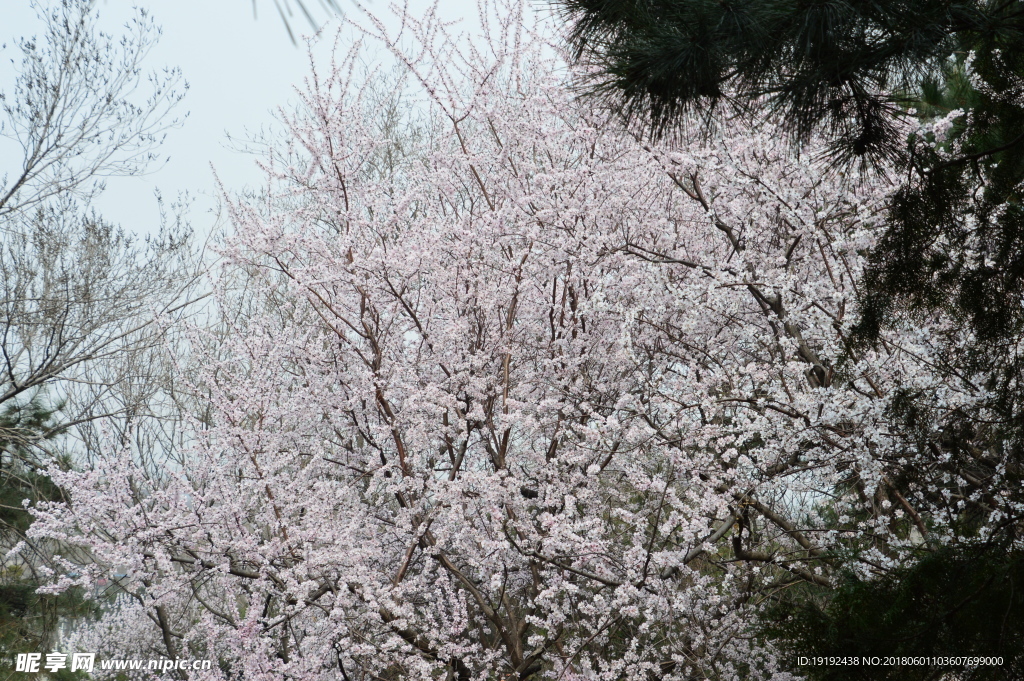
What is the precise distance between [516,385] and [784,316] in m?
1.85

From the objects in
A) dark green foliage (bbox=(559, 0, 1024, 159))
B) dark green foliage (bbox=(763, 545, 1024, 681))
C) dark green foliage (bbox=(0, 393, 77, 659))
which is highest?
dark green foliage (bbox=(559, 0, 1024, 159))

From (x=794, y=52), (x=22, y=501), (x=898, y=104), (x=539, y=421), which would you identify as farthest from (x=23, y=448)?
(x=898, y=104)

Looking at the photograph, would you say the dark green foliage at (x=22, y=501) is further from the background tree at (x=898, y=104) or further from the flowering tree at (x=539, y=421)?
the background tree at (x=898, y=104)

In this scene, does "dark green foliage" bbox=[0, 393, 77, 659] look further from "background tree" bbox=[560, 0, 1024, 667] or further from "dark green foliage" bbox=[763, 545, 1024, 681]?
"dark green foliage" bbox=[763, 545, 1024, 681]

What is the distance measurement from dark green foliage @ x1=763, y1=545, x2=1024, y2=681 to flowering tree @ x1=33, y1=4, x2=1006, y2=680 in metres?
0.46

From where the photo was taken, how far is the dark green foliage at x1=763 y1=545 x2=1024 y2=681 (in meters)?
2.92

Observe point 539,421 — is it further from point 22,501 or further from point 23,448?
point 23,448

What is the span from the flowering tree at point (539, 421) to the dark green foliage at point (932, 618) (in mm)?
459

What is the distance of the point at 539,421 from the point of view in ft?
17.1

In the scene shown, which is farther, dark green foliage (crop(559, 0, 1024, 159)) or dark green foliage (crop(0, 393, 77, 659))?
dark green foliage (crop(0, 393, 77, 659))

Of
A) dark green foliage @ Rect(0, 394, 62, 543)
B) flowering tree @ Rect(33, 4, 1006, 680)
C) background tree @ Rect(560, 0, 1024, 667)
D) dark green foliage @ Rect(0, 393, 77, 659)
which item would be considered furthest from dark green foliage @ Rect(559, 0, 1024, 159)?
dark green foliage @ Rect(0, 394, 62, 543)

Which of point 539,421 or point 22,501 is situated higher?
point 539,421

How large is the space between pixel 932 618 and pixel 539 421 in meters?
2.64

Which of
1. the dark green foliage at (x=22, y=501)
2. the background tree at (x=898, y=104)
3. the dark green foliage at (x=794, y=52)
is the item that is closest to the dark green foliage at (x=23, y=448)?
the dark green foliage at (x=22, y=501)
